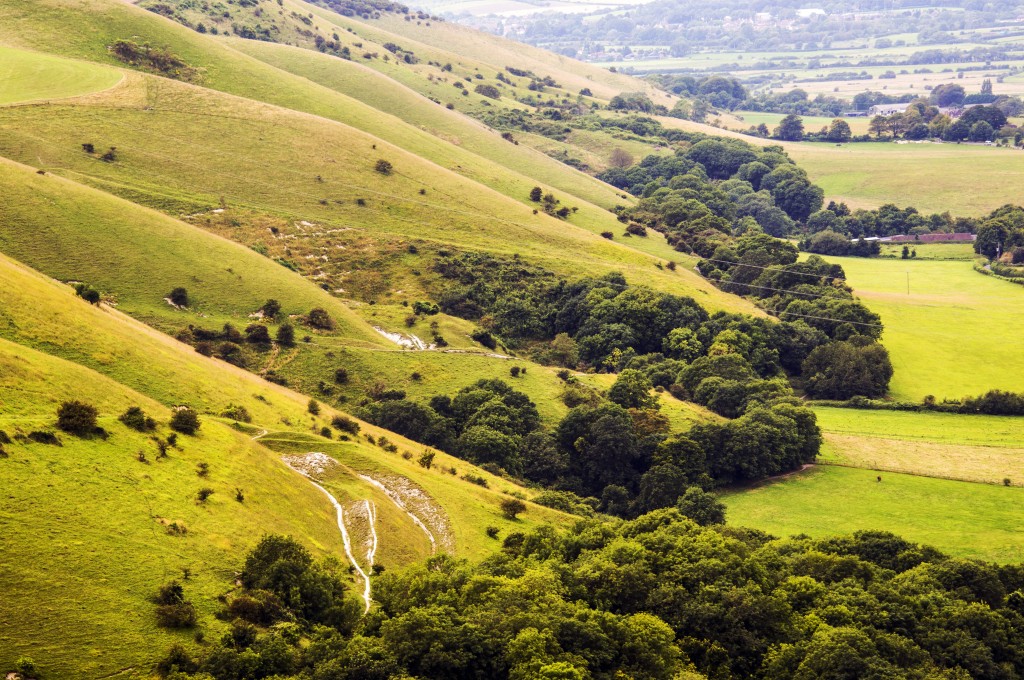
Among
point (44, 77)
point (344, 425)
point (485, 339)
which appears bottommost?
point (344, 425)

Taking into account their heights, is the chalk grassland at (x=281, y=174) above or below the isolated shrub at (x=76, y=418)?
above

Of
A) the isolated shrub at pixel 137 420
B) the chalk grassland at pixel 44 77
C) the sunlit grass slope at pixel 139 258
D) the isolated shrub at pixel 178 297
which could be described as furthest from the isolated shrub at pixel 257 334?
the chalk grassland at pixel 44 77

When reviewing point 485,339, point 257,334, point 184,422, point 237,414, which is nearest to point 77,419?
point 184,422

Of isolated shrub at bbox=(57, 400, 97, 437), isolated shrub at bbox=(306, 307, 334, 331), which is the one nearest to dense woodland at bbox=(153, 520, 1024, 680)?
isolated shrub at bbox=(57, 400, 97, 437)

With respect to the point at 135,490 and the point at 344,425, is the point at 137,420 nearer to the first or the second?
the point at 135,490

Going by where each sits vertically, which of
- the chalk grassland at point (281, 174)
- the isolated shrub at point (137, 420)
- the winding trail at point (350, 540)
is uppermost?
the chalk grassland at point (281, 174)

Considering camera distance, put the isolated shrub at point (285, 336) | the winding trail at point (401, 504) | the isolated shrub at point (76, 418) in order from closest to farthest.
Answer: the isolated shrub at point (76, 418) → the winding trail at point (401, 504) → the isolated shrub at point (285, 336)

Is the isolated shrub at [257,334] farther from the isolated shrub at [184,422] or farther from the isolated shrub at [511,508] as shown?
the isolated shrub at [184,422]
